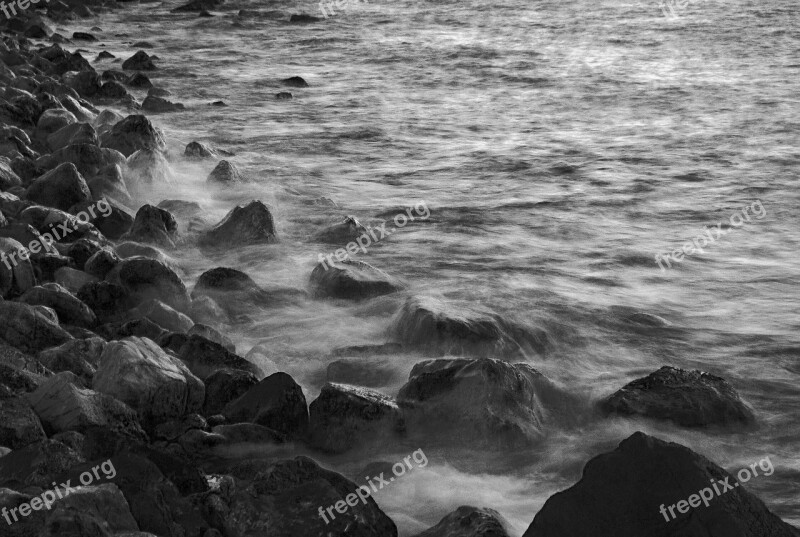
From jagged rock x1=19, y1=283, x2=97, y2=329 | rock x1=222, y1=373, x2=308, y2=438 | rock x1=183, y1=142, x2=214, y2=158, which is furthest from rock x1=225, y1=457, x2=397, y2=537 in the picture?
rock x1=183, y1=142, x2=214, y2=158

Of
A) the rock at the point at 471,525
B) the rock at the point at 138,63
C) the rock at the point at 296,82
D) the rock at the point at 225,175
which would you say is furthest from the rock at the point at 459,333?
the rock at the point at 138,63

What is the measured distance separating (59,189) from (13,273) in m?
1.78

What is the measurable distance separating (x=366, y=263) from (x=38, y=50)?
1055cm

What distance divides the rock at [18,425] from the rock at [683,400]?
2639 millimetres

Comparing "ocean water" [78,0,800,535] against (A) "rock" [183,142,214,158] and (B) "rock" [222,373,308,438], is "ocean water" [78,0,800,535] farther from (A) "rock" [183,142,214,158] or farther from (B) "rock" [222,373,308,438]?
(B) "rock" [222,373,308,438]

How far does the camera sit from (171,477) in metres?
3.58

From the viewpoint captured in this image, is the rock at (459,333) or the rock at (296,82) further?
the rock at (296,82)

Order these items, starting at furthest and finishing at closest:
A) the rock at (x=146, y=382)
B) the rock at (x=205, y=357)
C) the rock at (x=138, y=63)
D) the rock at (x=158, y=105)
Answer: the rock at (x=138, y=63)
the rock at (x=158, y=105)
the rock at (x=205, y=357)
the rock at (x=146, y=382)

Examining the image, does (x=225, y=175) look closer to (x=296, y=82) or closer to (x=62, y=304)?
(x=62, y=304)

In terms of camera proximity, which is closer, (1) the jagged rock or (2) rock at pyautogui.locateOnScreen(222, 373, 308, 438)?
(2) rock at pyautogui.locateOnScreen(222, 373, 308, 438)

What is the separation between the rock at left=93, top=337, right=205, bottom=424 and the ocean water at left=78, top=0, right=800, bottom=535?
78 cm

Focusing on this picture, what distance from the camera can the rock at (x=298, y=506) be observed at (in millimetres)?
3352

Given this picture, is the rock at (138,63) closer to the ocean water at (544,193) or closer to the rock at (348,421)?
the ocean water at (544,193)

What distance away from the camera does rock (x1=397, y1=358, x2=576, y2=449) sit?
4.53 m
